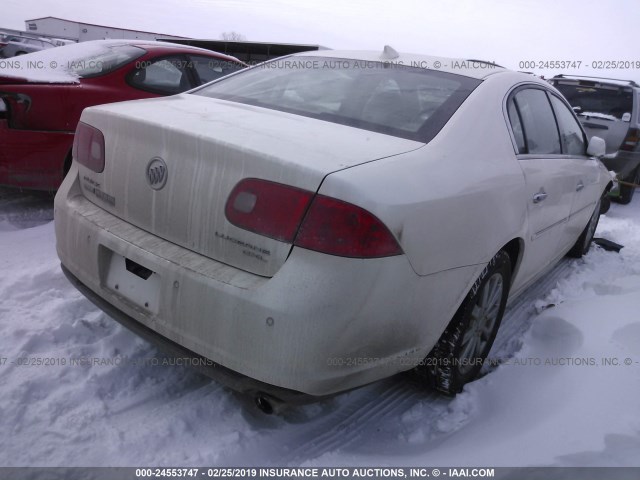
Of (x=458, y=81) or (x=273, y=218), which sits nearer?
(x=273, y=218)

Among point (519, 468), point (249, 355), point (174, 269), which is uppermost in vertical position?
point (174, 269)

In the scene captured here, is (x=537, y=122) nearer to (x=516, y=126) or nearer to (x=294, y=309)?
(x=516, y=126)

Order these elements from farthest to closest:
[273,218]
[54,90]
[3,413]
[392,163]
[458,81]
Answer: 1. [54,90]
2. [458,81]
3. [3,413]
4. [392,163]
5. [273,218]

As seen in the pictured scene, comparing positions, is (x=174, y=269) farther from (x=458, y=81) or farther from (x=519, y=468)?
(x=458, y=81)

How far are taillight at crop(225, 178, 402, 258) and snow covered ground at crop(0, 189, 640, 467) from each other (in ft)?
2.82

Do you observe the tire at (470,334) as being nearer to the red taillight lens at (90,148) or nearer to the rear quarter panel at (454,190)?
the rear quarter panel at (454,190)

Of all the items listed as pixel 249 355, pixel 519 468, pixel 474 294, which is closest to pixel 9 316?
pixel 249 355

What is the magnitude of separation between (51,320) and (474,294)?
2.10 m

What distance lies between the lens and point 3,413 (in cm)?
207

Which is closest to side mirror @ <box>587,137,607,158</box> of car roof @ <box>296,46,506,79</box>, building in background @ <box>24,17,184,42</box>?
car roof @ <box>296,46,506,79</box>

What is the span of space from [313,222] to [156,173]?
0.70 metres

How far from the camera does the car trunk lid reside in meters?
1.77

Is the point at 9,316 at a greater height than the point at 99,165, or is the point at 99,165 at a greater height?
the point at 99,165

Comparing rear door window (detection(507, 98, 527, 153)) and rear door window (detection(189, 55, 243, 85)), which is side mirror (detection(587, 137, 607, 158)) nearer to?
rear door window (detection(507, 98, 527, 153))
